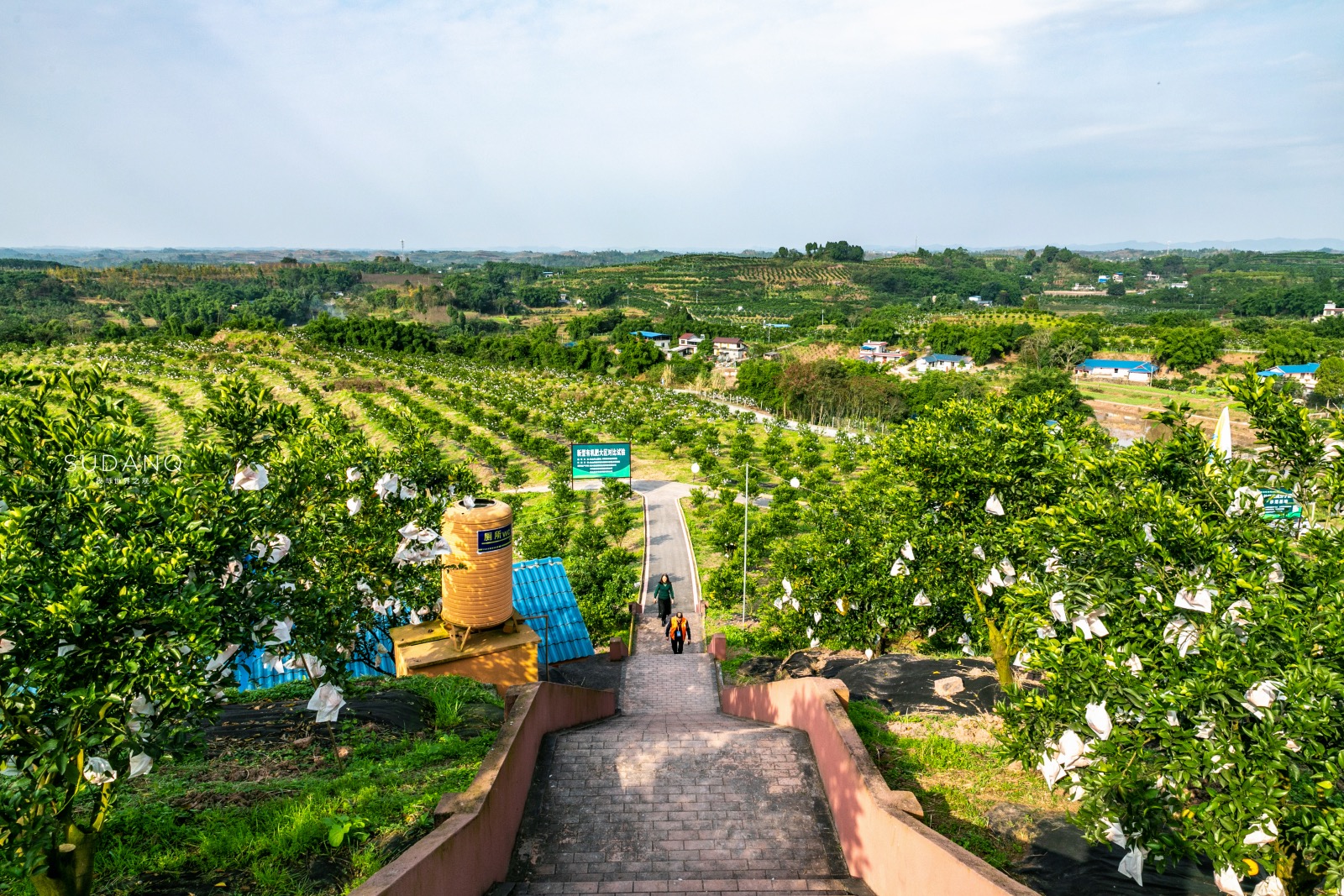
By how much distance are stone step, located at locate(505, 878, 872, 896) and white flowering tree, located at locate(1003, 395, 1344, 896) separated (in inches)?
82.4

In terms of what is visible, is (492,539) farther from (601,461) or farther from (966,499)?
(601,461)

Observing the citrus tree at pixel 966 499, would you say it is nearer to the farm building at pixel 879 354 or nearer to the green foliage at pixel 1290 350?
the green foliage at pixel 1290 350

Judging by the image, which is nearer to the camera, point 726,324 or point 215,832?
point 215,832

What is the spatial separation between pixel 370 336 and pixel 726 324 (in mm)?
57624

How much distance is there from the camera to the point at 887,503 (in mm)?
11117

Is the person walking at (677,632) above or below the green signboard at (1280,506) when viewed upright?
below

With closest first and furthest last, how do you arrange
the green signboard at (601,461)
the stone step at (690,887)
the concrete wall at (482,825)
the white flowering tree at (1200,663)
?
the white flowering tree at (1200,663), the concrete wall at (482,825), the stone step at (690,887), the green signboard at (601,461)

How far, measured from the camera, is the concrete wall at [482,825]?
5.03 metres

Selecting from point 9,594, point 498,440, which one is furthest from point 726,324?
point 9,594

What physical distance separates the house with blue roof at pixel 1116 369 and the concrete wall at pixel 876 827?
3464 inches

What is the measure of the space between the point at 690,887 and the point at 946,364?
87.8 m

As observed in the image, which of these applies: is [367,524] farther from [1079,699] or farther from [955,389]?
[955,389]

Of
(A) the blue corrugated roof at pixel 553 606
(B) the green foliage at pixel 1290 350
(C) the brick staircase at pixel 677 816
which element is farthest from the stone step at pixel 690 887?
(B) the green foliage at pixel 1290 350

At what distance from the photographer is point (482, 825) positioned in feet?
19.8
